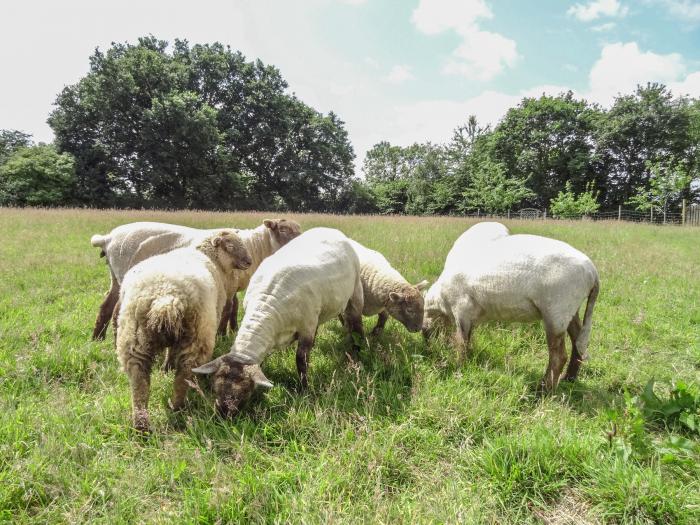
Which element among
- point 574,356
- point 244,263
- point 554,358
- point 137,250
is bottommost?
point 574,356

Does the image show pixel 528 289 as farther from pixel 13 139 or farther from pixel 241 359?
pixel 13 139

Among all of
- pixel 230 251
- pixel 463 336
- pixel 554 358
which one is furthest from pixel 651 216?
pixel 230 251

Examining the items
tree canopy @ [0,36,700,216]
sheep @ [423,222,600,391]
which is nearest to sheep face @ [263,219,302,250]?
sheep @ [423,222,600,391]

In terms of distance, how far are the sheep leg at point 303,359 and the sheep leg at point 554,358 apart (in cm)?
244

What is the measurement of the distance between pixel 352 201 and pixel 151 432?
4345 centimetres

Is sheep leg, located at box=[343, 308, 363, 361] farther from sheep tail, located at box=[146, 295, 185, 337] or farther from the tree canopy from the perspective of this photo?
the tree canopy

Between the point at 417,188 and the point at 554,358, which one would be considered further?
the point at 417,188

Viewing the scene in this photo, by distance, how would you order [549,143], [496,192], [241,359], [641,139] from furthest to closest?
[549,143], [641,139], [496,192], [241,359]

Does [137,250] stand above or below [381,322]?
above

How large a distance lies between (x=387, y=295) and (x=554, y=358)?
6.74 ft

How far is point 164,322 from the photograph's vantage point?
106 inches

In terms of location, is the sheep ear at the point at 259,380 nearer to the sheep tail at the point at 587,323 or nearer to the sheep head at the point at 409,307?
the sheep head at the point at 409,307

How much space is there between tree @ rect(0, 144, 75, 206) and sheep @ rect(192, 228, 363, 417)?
108ft

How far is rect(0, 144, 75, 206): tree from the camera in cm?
2636
